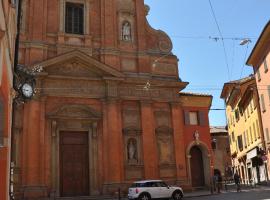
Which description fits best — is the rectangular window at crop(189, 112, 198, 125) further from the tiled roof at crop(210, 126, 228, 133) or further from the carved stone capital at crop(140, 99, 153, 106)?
the tiled roof at crop(210, 126, 228, 133)

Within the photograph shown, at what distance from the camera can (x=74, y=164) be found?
75.0ft

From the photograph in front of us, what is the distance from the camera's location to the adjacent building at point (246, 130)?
108 feet

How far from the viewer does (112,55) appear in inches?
982

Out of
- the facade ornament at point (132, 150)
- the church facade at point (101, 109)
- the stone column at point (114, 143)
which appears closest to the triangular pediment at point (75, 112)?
the church facade at point (101, 109)

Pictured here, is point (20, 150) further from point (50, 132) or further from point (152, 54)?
point (152, 54)

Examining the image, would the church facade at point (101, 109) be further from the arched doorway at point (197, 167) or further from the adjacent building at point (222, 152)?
the adjacent building at point (222, 152)

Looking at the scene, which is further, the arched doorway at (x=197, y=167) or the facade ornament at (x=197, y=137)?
the facade ornament at (x=197, y=137)

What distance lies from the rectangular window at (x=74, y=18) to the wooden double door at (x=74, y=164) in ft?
23.4

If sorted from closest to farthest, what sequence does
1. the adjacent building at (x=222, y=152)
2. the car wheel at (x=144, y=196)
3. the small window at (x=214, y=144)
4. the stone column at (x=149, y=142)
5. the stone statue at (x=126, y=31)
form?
the car wheel at (x=144, y=196), the stone column at (x=149, y=142), the stone statue at (x=126, y=31), the small window at (x=214, y=144), the adjacent building at (x=222, y=152)

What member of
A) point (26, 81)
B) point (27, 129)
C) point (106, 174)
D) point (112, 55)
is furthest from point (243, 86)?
point (26, 81)

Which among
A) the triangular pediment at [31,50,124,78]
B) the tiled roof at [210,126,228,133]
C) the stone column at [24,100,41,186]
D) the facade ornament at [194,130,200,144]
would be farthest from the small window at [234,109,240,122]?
the stone column at [24,100,41,186]

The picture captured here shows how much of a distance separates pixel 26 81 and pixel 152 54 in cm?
1381

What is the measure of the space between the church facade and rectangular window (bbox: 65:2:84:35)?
69 mm

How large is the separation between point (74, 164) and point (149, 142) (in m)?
4.97
